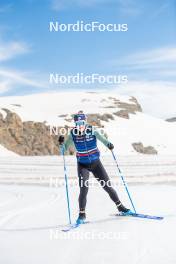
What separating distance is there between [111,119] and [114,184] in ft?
162

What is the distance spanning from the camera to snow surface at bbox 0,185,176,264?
555 cm

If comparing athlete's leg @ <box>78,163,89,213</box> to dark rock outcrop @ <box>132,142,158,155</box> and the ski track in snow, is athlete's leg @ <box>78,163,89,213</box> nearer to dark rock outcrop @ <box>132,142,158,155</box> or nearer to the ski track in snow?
the ski track in snow

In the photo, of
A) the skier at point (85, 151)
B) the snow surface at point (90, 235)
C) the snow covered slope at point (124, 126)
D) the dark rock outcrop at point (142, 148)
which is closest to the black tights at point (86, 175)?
the skier at point (85, 151)

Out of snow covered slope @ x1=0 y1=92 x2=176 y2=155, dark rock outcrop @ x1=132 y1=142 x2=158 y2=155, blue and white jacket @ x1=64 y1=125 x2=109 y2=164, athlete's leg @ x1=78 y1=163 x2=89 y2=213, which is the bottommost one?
athlete's leg @ x1=78 y1=163 x2=89 y2=213

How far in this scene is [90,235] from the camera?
6.82 metres

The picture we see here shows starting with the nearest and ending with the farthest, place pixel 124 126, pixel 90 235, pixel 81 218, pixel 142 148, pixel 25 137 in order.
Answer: pixel 90 235 < pixel 81 218 < pixel 25 137 < pixel 142 148 < pixel 124 126

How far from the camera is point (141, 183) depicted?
15.5 m

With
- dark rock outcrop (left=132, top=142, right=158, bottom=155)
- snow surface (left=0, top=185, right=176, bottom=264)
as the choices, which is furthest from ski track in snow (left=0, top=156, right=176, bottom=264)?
dark rock outcrop (left=132, top=142, right=158, bottom=155)

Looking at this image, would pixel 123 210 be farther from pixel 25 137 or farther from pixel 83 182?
pixel 25 137

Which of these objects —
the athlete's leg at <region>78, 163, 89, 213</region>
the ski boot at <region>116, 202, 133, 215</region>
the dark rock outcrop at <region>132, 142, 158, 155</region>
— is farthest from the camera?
the dark rock outcrop at <region>132, 142, 158, 155</region>

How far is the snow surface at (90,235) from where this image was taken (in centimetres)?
555

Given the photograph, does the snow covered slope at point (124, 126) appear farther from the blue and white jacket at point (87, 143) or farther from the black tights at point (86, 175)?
the blue and white jacket at point (87, 143)

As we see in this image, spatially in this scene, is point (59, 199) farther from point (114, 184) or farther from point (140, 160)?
point (140, 160)

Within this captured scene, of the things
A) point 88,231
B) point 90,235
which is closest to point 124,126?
point 88,231
